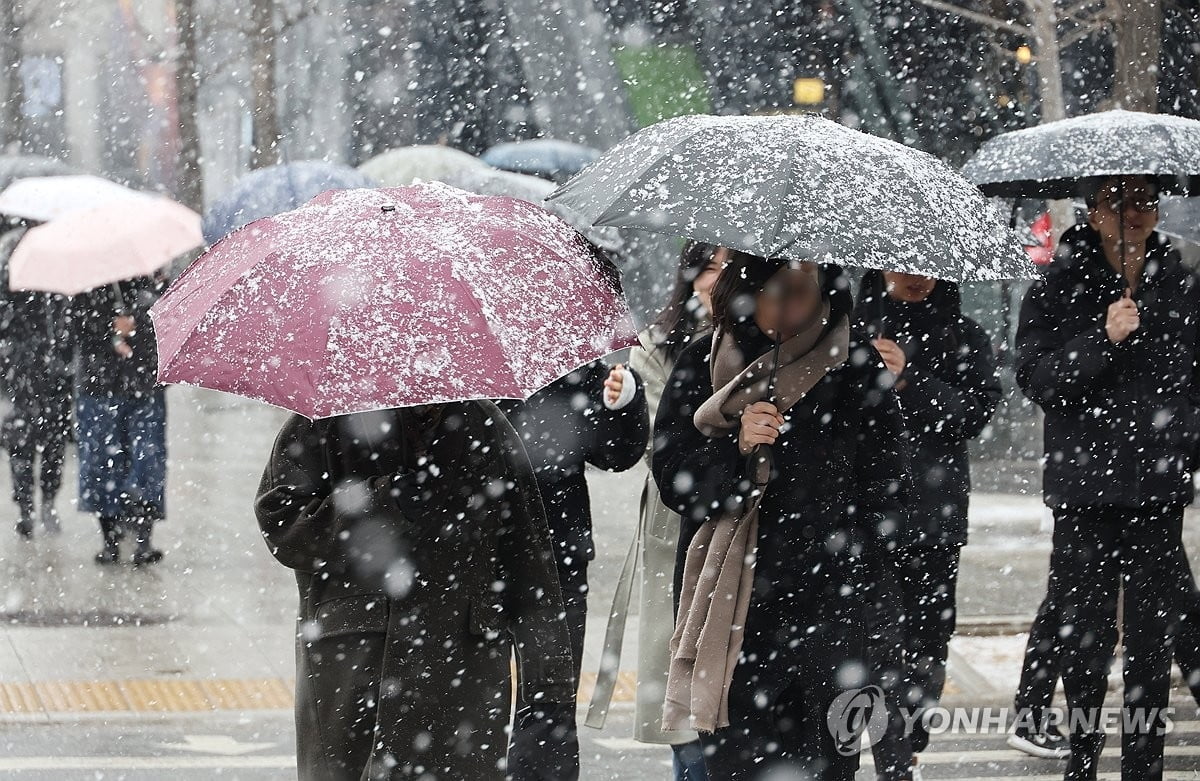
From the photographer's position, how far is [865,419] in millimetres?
4230

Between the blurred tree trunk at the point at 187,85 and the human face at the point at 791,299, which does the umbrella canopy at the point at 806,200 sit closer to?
the human face at the point at 791,299

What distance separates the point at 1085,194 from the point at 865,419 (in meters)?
2.38

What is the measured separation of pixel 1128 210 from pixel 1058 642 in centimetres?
151

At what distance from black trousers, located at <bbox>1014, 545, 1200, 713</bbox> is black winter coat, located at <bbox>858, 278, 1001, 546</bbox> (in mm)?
446

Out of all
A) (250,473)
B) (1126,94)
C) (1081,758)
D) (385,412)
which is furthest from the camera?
(250,473)

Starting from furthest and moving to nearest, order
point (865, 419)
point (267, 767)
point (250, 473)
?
point (250, 473) → point (267, 767) → point (865, 419)

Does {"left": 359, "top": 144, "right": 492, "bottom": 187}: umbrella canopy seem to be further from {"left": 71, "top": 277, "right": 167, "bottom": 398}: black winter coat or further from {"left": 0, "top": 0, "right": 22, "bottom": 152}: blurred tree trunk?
{"left": 0, "top": 0, "right": 22, "bottom": 152}: blurred tree trunk

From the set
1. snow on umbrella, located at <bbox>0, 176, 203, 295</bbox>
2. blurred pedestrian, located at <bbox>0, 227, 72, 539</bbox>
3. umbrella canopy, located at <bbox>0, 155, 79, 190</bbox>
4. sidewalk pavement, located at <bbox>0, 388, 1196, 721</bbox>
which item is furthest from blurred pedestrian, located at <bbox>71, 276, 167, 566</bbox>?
umbrella canopy, located at <bbox>0, 155, 79, 190</bbox>

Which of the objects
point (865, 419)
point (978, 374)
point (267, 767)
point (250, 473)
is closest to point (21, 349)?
point (250, 473)

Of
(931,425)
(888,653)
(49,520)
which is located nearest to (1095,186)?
(931,425)

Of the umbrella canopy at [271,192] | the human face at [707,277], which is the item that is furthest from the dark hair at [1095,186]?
the umbrella canopy at [271,192]

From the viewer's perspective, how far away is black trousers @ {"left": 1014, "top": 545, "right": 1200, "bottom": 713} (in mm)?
5586

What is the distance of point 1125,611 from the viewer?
5.62 metres

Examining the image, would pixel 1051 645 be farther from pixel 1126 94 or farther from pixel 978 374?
pixel 1126 94
